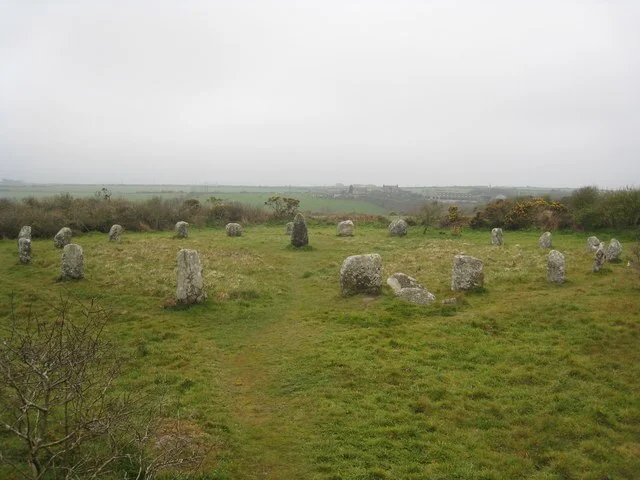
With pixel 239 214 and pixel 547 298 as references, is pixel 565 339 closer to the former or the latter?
pixel 547 298

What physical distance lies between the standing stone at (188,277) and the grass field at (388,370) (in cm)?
57

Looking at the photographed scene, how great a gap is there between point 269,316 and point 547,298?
939 cm

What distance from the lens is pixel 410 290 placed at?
16.0 metres

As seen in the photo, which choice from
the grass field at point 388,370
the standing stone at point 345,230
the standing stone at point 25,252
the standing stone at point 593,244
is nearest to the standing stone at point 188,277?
the grass field at point 388,370

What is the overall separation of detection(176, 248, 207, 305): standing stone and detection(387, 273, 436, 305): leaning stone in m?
7.08

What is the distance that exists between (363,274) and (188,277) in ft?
20.4

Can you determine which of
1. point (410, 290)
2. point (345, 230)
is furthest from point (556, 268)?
point (345, 230)

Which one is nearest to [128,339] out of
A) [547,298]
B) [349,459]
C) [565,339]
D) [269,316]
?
[269,316]

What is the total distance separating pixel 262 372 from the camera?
11109 millimetres

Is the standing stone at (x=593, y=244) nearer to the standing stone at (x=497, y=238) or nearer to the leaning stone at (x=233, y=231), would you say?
the standing stone at (x=497, y=238)

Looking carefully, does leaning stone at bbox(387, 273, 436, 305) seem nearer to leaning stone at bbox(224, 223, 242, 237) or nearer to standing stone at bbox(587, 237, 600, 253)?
standing stone at bbox(587, 237, 600, 253)

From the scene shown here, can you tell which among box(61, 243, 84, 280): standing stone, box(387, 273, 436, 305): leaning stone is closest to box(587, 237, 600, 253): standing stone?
box(387, 273, 436, 305): leaning stone

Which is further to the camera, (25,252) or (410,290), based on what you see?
(25,252)

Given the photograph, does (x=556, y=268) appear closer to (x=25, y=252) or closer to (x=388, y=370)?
(x=388, y=370)
